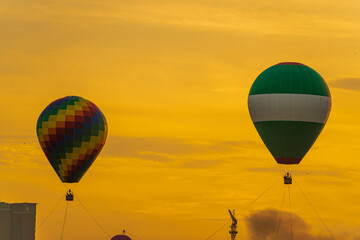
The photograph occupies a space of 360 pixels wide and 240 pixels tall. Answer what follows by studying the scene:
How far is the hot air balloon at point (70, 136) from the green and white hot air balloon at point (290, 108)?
2050 cm

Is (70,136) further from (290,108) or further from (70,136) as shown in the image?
(290,108)

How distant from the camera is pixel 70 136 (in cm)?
10675

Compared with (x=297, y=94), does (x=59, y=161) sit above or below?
below

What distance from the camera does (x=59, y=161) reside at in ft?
353

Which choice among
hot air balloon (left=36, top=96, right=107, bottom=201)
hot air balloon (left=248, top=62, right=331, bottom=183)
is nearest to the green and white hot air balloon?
hot air balloon (left=248, top=62, right=331, bottom=183)

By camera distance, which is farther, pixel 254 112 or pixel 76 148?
pixel 76 148

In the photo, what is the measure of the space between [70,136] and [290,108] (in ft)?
87.4

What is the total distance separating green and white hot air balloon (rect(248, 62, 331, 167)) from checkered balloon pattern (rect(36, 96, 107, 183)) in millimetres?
20531

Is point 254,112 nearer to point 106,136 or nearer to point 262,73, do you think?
point 262,73

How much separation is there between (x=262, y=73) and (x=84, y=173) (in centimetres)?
2532

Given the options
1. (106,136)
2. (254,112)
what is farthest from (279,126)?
(106,136)

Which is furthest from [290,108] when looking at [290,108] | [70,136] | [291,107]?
[70,136]

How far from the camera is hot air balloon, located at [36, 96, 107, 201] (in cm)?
10688

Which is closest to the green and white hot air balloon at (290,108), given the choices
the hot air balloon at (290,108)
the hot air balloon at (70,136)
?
the hot air balloon at (290,108)
